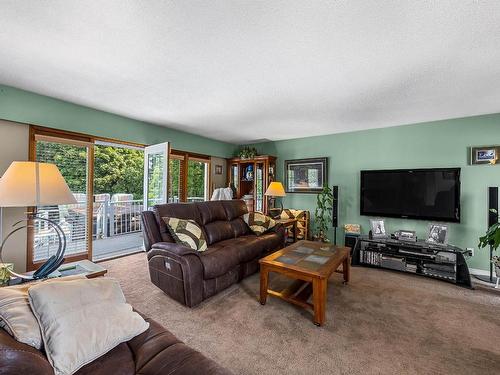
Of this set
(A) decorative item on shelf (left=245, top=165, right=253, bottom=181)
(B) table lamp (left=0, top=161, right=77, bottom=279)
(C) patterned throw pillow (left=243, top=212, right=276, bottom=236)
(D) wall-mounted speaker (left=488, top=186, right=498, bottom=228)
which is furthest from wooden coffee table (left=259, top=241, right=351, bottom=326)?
(A) decorative item on shelf (left=245, top=165, right=253, bottom=181)

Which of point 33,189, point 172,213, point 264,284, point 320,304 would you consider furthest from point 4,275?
point 320,304

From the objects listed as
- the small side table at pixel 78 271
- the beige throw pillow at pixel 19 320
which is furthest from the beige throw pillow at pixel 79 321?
the small side table at pixel 78 271

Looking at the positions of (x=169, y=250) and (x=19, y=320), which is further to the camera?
(x=169, y=250)

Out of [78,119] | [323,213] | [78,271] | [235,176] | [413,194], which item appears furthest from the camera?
[235,176]

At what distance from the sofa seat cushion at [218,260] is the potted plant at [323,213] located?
2343mm

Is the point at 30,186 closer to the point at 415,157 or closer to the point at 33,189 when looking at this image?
the point at 33,189

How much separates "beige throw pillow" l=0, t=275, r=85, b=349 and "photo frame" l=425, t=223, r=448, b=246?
14.1ft

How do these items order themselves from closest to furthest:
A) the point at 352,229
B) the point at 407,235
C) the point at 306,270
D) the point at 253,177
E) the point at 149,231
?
the point at 306,270, the point at 149,231, the point at 407,235, the point at 352,229, the point at 253,177

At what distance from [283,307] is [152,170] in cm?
317

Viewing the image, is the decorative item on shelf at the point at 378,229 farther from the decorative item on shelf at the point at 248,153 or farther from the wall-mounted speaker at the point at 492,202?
the decorative item on shelf at the point at 248,153

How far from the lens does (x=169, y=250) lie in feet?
7.70

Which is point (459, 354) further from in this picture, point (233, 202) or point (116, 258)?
point (116, 258)

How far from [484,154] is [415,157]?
2.64 ft

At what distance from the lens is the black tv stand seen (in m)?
2.99
